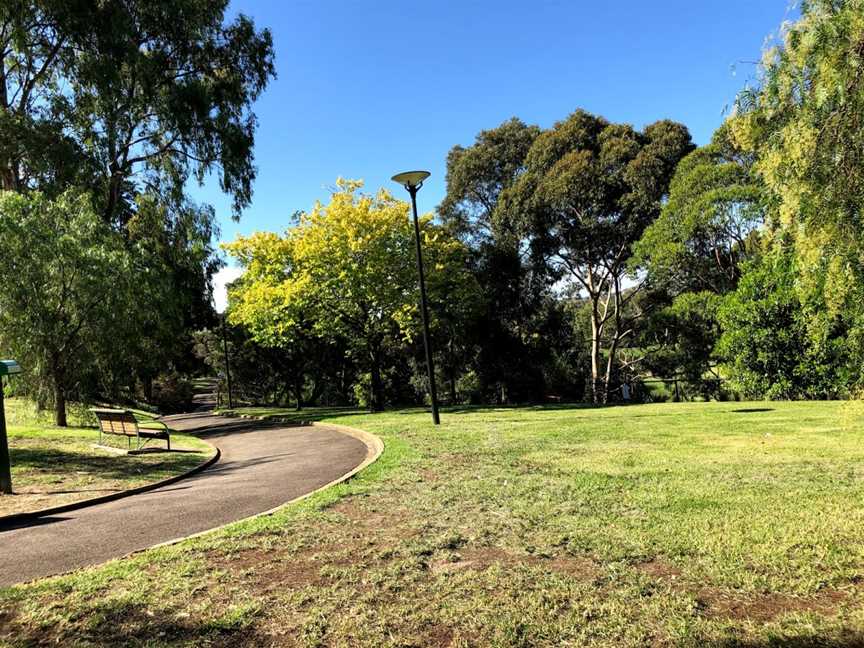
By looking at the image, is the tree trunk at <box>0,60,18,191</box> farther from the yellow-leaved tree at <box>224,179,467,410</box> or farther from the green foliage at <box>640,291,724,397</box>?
the green foliage at <box>640,291,724,397</box>

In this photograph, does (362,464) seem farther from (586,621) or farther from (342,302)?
(342,302)

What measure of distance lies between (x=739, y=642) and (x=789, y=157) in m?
3.17

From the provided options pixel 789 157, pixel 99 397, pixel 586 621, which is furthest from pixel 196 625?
pixel 99 397

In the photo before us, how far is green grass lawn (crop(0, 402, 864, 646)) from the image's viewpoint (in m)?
3.09

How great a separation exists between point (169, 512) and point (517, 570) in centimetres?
445

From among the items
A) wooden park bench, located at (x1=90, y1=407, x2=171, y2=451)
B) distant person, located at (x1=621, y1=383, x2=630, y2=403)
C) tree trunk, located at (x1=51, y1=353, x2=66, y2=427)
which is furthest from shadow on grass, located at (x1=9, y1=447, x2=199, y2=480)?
distant person, located at (x1=621, y1=383, x2=630, y2=403)

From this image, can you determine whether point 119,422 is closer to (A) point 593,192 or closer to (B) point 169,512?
(B) point 169,512

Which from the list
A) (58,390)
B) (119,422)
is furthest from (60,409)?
(119,422)

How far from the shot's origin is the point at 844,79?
3564mm

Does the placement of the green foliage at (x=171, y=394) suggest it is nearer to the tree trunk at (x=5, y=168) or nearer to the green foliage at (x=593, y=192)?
the tree trunk at (x=5, y=168)

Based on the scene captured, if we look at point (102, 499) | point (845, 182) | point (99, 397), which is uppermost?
point (845, 182)

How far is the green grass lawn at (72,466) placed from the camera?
25.1ft

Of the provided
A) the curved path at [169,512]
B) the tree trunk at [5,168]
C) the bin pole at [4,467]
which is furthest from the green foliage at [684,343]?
the tree trunk at [5,168]

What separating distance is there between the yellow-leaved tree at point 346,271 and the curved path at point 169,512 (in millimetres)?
10106
